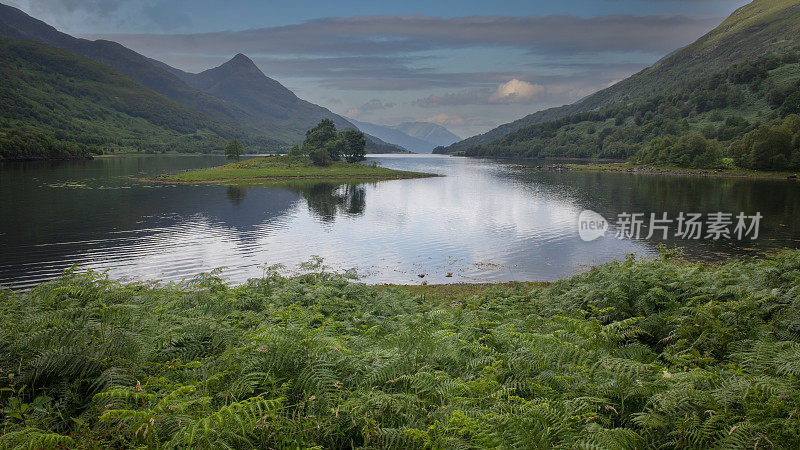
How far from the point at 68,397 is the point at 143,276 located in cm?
2695

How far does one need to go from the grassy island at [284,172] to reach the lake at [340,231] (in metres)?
19.9

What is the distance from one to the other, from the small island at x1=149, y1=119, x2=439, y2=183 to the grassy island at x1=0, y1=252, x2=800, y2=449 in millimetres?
105436

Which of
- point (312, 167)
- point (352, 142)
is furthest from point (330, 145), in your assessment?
point (312, 167)

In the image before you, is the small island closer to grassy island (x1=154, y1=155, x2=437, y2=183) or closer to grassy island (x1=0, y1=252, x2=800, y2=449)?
grassy island (x1=154, y1=155, x2=437, y2=183)

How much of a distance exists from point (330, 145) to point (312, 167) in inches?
565

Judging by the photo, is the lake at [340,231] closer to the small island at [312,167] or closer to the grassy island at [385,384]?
the grassy island at [385,384]

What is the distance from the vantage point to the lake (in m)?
33.6

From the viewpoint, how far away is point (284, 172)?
126 m

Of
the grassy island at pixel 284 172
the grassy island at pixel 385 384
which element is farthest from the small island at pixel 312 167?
the grassy island at pixel 385 384

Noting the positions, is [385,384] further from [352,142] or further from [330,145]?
[352,142]

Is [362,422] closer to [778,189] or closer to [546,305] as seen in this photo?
[546,305]

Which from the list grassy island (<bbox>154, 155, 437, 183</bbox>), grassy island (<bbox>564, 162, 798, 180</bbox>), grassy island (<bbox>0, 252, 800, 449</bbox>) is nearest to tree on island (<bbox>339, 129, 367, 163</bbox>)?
grassy island (<bbox>154, 155, 437, 183</bbox>)

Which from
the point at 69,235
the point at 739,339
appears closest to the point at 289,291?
the point at 739,339

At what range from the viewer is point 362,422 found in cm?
531
